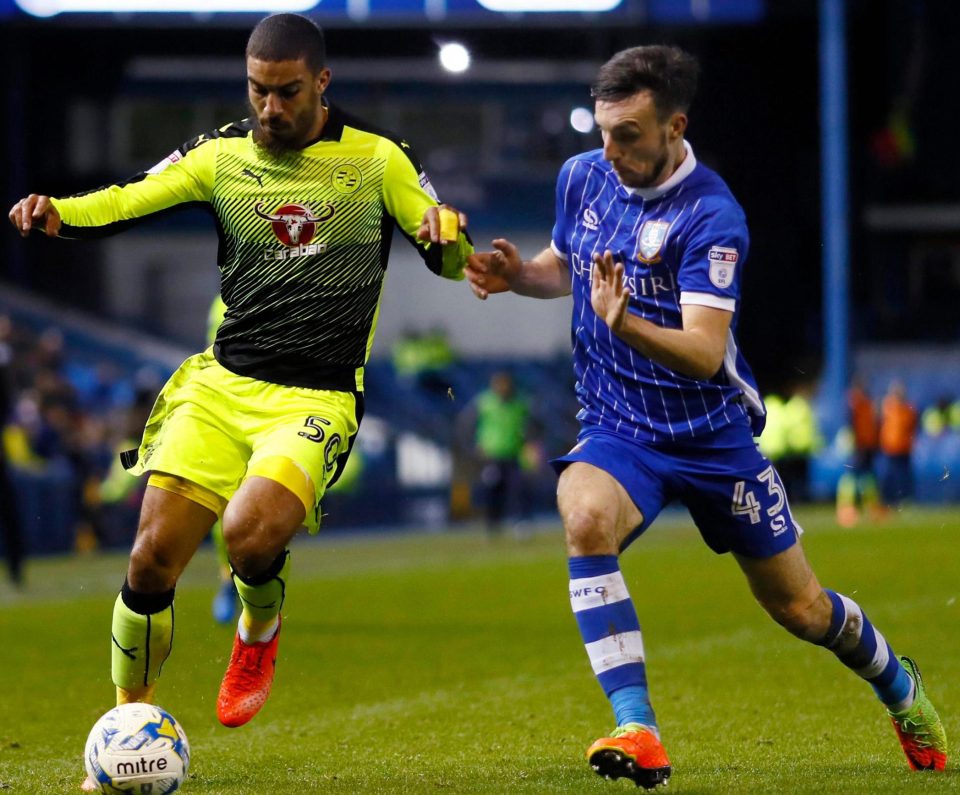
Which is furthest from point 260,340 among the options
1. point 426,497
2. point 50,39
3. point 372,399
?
point 50,39

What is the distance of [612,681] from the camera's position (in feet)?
16.2

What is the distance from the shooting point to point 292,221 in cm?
562

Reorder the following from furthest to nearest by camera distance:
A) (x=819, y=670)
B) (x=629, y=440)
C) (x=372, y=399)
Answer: (x=372, y=399) → (x=819, y=670) → (x=629, y=440)

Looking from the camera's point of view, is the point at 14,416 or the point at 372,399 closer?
the point at 14,416

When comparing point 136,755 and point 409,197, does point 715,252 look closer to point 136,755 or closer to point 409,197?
point 409,197

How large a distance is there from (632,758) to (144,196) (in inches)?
96.3

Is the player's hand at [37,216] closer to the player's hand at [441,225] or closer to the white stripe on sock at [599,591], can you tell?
the player's hand at [441,225]

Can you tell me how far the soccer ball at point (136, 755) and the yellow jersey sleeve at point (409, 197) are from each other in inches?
65.7

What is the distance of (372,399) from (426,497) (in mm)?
4465

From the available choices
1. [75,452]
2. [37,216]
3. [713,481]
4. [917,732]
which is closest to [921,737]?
[917,732]

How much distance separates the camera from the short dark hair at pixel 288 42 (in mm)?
5359

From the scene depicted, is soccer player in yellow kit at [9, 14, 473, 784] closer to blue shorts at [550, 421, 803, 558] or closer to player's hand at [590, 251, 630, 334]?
player's hand at [590, 251, 630, 334]

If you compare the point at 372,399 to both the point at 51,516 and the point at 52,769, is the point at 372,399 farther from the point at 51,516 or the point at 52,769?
the point at 52,769

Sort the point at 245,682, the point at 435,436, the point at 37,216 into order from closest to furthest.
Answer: the point at 37,216
the point at 245,682
the point at 435,436
